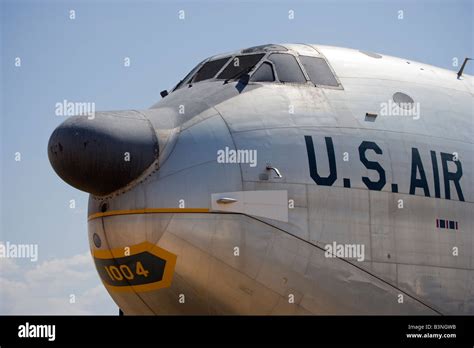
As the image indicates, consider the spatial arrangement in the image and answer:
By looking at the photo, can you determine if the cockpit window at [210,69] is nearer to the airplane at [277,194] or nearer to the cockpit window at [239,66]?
the airplane at [277,194]

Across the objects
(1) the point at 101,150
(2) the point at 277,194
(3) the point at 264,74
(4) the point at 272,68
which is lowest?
(2) the point at 277,194

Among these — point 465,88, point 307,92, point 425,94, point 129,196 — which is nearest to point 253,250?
point 129,196

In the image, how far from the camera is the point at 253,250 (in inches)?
592

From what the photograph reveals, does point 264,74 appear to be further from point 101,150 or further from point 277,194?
point 101,150

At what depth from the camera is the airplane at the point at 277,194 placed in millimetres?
14984

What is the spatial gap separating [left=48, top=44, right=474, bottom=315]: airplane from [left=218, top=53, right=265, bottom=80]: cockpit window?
25mm

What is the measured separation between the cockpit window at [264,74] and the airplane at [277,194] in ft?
0.10

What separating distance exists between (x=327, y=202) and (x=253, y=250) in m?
1.53

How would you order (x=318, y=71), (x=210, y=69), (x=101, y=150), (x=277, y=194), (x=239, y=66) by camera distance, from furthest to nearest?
1. (x=210, y=69)
2. (x=239, y=66)
3. (x=318, y=71)
4. (x=277, y=194)
5. (x=101, y=150)

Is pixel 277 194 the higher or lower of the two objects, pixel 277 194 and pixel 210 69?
the lower

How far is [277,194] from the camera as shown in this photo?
15273 millimetres

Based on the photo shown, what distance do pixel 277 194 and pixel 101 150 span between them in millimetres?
2877

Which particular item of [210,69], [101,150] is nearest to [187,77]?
[210,69]
